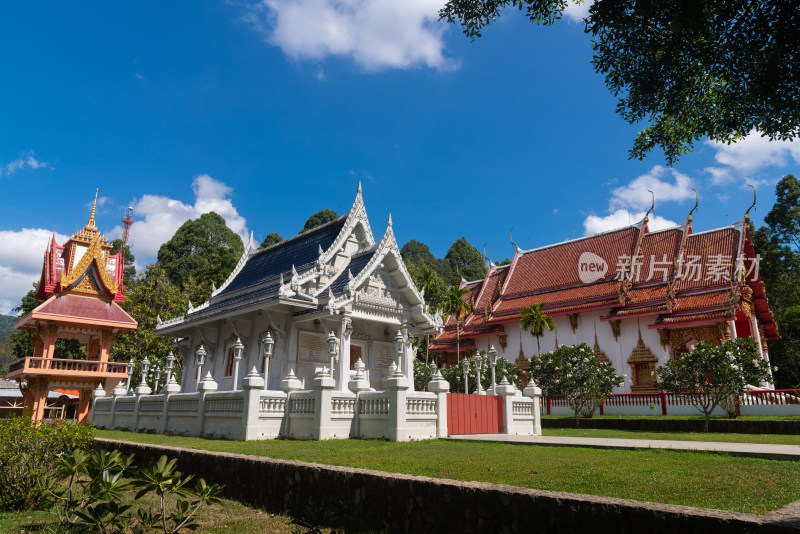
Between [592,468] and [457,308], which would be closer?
[592,468]

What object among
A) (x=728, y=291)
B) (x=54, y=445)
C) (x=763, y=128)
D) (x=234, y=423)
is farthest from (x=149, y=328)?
(x=763, y=128)

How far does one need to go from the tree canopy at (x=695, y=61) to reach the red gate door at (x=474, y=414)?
7.60 m

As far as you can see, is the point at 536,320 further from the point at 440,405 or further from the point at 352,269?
the point at 440,405

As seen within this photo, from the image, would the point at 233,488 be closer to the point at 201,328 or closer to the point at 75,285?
the point at 201,328

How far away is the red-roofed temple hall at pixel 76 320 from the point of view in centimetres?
2389

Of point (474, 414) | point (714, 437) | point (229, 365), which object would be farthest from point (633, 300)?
point (229, 365)

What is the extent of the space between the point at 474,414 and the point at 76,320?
64.8ft

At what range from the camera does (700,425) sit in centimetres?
1877

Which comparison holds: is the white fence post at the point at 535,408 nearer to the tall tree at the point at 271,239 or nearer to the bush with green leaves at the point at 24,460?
the bush with green leaves at the point at 24,460

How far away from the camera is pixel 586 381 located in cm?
2250

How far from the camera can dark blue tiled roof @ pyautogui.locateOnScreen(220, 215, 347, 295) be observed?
21750 mm

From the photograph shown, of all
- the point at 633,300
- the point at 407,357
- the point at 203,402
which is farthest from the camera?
the point at 633,300

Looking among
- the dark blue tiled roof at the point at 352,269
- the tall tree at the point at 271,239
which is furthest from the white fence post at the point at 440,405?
the tall tree at the point at 271,239

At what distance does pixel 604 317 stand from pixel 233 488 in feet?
92.8
